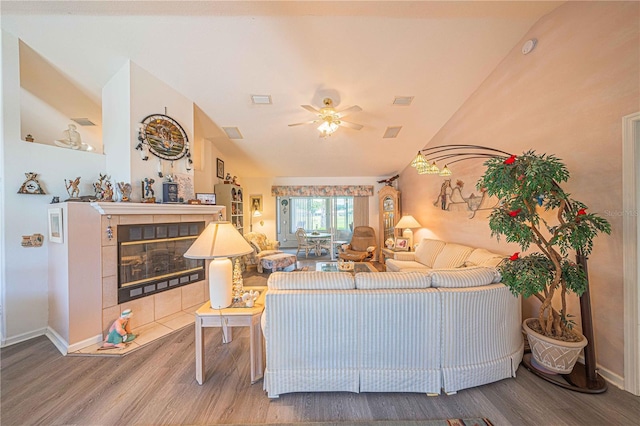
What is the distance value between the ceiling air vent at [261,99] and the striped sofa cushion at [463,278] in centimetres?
308

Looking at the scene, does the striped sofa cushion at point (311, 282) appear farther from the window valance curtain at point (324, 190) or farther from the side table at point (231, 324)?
the window valance curtain at point (324, 190)

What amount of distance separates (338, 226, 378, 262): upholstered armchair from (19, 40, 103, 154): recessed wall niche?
4.86 meters

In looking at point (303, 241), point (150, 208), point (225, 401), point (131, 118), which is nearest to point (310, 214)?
point (303, 241)

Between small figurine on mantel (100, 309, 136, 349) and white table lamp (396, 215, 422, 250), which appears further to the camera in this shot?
white table lamp (396, 215, 422, 250)

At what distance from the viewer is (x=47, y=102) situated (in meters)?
3.07

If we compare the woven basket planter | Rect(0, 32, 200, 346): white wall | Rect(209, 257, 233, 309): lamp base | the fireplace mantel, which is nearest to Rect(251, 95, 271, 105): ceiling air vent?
Rect(0, 32, 200, 346): white wall

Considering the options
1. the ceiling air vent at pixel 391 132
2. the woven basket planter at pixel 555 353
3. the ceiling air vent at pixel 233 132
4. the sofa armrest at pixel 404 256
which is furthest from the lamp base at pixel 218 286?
the ceiling air vent at pixel 391 132

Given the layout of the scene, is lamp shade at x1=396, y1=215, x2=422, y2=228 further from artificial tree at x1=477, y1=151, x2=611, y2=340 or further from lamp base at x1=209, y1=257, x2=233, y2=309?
lamp base at x1=209, y1=257, x2=233, y2=309

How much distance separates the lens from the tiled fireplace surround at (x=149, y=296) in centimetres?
237

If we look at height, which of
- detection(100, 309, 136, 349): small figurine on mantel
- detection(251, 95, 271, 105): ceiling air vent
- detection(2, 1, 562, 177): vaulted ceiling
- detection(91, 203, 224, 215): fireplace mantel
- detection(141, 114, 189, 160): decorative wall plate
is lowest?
detection(100, 309, 136, 349): small figurine on mantel

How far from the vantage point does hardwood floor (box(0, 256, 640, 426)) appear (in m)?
1.49

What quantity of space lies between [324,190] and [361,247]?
6.29ft

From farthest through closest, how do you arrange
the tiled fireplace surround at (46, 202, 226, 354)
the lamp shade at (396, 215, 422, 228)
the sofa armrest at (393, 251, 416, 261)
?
the lamp shade at (396, 215, 422, 228)
the sofa armrest at (393, 251, 416, 261)
the tiled fireplace surround at (46, 202, 226, 354)

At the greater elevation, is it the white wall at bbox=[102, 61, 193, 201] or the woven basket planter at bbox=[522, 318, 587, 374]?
the white wall at bbox=[102, 61, 193, 201]
